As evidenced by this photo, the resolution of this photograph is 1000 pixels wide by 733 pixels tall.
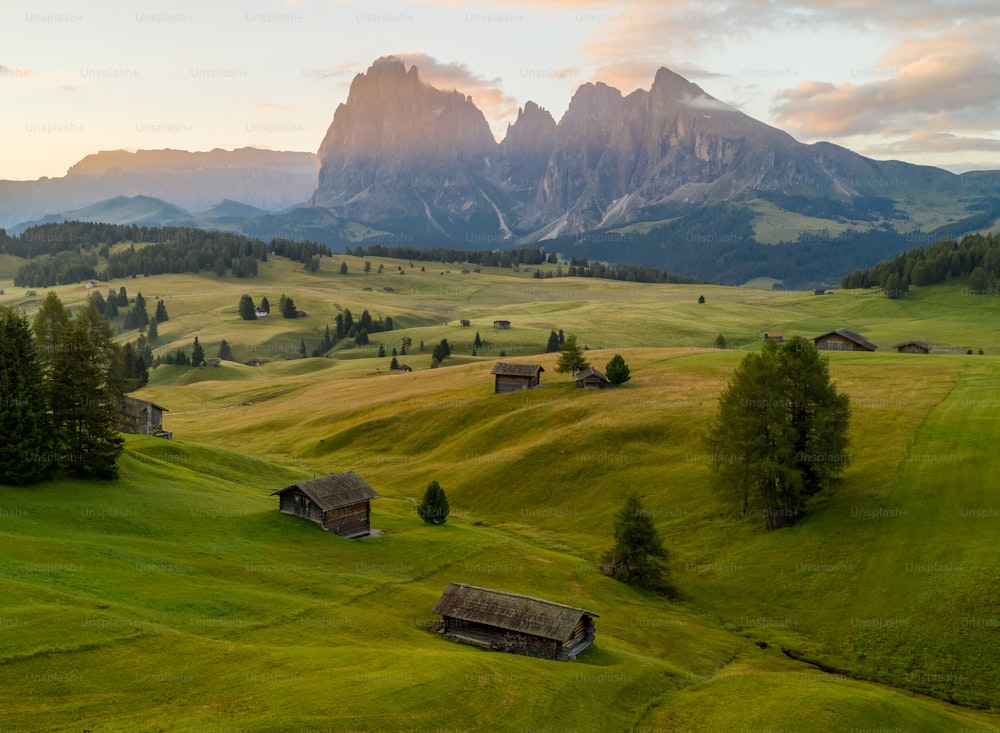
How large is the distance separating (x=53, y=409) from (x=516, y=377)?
2271 inches

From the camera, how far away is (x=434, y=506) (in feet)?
208

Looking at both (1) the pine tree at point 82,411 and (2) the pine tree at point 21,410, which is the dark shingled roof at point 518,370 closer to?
(1) the pine tree at point 82,411

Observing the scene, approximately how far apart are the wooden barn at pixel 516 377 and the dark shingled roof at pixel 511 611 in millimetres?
59024

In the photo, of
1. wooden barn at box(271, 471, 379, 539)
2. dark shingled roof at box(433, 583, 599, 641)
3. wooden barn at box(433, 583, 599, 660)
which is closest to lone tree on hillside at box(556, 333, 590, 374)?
wooden barn at box(271, 471, 379, 539)

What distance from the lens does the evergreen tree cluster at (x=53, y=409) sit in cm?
5162

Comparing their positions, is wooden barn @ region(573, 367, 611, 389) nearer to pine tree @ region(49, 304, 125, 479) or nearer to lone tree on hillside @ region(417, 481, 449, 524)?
lone tree on hillside @ region(417, 481, 449, 524)

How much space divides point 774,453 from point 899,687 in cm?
2162

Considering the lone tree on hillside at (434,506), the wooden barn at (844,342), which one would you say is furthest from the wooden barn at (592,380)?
the wooden barn at (844,342)

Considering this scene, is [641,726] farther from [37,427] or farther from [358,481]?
[37,427]

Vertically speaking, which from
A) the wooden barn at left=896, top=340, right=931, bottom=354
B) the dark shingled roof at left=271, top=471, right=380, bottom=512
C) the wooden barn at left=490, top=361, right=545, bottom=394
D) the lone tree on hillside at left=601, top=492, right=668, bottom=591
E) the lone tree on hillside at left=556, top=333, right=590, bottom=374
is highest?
the wooden barn at left=896, top=340, right=931, bottom=354

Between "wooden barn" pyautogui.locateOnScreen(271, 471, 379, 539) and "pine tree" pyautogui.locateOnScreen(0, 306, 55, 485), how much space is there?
16.0 meters

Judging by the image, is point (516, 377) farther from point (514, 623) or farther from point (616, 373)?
point (514, 623)

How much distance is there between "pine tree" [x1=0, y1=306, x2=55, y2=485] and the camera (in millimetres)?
51219

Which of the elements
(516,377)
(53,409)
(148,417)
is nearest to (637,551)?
(53,409)
